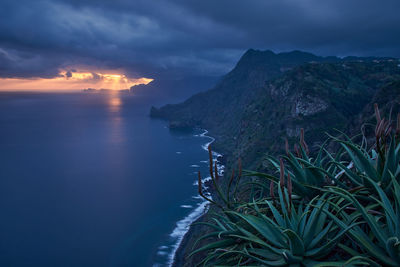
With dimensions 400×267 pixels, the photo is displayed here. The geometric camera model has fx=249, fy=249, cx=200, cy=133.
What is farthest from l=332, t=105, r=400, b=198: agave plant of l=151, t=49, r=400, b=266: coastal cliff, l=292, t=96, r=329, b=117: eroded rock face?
l=292, t=96, r=329, b=117: eroded rock face

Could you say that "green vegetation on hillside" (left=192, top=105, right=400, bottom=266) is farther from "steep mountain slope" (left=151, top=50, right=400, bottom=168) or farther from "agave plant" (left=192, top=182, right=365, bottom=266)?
"steep mountain slope" (left=151, top=50, right=400, bottom=168)

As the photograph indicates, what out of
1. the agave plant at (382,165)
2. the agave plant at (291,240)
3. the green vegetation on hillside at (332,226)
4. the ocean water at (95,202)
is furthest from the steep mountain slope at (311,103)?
the agave plant at (291,240)

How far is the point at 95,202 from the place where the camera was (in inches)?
2569

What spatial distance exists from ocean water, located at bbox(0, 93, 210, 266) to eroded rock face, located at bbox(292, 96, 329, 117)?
1403 inches

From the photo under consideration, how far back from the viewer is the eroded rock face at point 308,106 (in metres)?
59.8

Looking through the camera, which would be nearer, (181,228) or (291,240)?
(291,240)

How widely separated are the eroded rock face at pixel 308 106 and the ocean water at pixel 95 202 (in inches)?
1403

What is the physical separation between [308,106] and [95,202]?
196ft

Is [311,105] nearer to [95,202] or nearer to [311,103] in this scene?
[311,103]

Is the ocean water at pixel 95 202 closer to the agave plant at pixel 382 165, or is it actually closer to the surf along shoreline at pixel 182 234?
the surf along shoreline at pixel 182 234

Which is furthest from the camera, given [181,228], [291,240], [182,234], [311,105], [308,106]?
[308,106]

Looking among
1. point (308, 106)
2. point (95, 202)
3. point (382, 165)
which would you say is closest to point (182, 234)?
point (95, 202)

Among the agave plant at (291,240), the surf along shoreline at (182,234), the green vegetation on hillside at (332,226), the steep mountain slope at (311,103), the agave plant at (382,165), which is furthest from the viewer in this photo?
the steep mountain slope at (311,103)

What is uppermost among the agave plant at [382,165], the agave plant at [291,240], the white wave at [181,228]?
the agave plant at [382,165]
